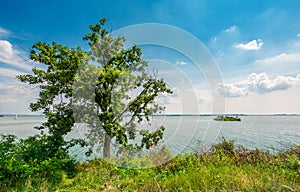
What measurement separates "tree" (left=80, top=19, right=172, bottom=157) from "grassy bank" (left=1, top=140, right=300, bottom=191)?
1.38 m

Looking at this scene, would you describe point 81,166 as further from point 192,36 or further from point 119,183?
point 192,36

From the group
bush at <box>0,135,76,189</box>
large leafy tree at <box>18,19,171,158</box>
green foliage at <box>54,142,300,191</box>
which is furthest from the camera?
large leafy tree at <box>18,19,171,158</box>

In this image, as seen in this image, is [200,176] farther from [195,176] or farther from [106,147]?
[106,147]

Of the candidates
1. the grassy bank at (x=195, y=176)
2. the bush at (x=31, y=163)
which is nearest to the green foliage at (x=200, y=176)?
the grassy bank at (x=195, y=176)

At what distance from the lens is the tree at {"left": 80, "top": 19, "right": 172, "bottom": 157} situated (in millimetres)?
7539

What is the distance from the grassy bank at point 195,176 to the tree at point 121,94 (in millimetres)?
1383

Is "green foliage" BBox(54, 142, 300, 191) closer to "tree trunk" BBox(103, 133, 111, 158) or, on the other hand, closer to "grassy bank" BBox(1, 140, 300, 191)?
"grassy bank" BBox(1, 140, 300, 191)

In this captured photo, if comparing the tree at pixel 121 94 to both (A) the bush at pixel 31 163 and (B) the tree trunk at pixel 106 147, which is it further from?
(A) the bush at pixel 31 163

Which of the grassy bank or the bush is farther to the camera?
the bush

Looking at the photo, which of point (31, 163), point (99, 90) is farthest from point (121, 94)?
point (31, 163)

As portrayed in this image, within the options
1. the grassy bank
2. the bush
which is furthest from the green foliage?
the bush

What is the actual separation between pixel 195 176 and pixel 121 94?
4198 millimetres

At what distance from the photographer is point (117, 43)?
8.50 m

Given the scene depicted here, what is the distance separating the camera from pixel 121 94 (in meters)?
7.77
